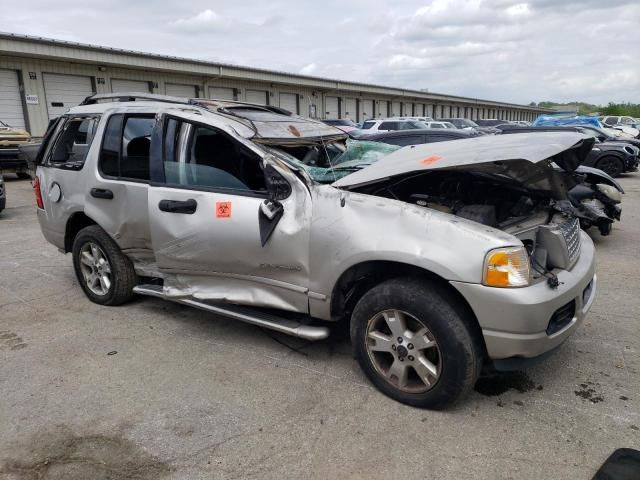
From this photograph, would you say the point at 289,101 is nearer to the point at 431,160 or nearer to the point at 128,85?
the point at 128,85

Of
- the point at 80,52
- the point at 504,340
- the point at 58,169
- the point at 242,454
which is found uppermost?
the point at 80,52

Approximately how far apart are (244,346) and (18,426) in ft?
4.95

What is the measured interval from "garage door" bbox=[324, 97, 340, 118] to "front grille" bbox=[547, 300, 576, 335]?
110 feet

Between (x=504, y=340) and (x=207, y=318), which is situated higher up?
(x=504, y=340)

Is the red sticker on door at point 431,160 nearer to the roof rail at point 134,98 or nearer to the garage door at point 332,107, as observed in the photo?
the roof rail at point 134,98

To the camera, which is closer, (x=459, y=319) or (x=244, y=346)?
(x=459, y=319)

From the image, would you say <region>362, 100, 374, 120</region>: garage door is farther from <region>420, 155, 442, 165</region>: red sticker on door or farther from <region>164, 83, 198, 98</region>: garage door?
<region>420, 155, 442, 165</region>: red sticker on door

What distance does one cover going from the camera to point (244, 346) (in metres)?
3.80

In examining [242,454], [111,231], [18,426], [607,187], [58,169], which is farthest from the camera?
[607,187]

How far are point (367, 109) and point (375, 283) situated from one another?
39554mm

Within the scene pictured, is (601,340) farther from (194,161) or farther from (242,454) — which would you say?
(194,161)

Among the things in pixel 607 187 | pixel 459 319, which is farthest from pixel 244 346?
pixel 607 187

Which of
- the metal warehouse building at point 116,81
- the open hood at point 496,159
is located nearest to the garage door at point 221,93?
the metal warehouse building at point 116,81

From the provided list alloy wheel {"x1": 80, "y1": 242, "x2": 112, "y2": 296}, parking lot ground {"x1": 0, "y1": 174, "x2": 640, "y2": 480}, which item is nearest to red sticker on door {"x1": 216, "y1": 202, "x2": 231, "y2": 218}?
parking lot ground {"x1": 0, "y1": 174, "x2": 640, "y2": 480}
